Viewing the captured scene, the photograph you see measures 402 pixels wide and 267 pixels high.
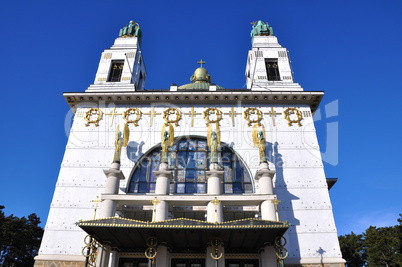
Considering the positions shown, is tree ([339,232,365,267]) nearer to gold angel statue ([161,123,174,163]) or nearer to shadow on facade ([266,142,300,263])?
shadow on facade ([266,142,300,263])

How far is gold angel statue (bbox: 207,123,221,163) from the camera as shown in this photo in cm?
2033

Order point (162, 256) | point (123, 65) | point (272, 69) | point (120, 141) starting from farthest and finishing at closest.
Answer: point (123, 65) → point (272, 69) → point (120, 141) → point (162, 256)

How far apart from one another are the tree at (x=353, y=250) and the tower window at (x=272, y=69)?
4391 cm

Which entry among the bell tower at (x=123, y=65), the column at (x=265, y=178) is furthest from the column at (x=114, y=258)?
the bell tower at (x=123, y=65)

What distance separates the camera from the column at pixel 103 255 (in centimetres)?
1706

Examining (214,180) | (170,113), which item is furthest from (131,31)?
(214,180)

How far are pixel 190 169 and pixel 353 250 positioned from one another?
48651 millimetres

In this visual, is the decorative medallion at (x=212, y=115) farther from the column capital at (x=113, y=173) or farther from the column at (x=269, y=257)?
the column at (x=269, y=257)

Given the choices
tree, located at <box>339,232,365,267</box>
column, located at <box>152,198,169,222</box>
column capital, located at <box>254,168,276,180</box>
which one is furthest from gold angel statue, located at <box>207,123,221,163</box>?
tree, located at <box>339,232,365,267</box>

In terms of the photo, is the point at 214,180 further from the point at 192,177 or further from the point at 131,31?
the point at 131,31

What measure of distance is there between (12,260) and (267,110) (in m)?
36.4

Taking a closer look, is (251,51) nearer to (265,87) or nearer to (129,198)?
(265,87)

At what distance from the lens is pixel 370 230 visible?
51000mm

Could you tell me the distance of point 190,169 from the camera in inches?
858
